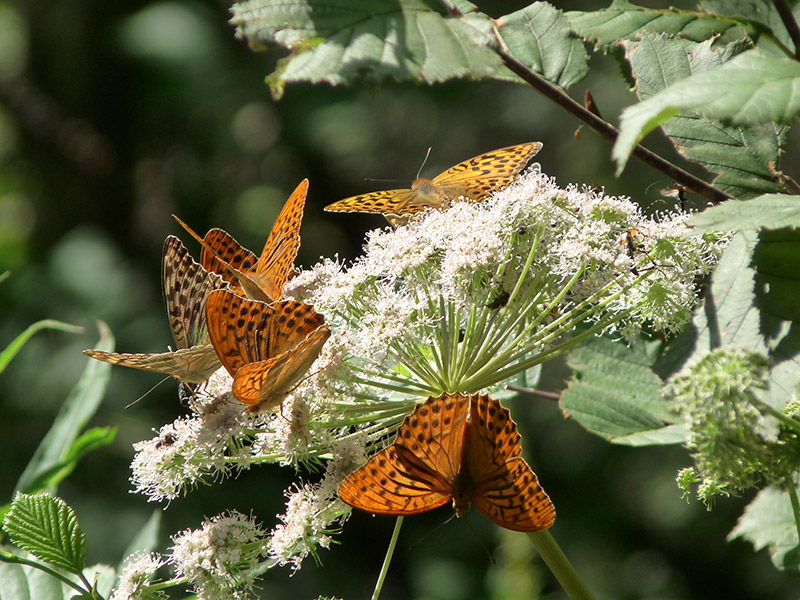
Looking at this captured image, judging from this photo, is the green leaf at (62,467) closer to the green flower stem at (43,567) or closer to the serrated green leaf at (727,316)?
the green flower stem at (43,567)

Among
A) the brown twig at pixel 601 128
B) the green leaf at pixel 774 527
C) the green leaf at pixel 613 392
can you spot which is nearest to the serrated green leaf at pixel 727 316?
the brown twig at pixel 601 128

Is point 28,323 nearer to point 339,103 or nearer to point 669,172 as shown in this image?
point 339,103

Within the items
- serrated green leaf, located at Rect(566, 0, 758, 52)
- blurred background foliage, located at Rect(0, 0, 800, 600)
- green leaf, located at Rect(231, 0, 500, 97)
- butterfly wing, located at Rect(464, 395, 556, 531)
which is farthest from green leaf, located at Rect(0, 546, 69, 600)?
blurred background foliage, located at Rect(0, 0, 800, 600)

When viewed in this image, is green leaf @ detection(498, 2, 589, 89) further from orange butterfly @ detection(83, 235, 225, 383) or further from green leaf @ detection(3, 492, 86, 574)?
green leaf @ detection(3, 492, 86, 574)

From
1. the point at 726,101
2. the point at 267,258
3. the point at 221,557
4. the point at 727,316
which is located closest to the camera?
the point at 726,101

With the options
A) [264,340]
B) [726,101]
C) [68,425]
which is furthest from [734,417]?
[68,425]

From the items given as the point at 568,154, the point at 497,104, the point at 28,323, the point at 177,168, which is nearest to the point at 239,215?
the point at 177,168

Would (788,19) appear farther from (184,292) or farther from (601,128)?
(184,292)
